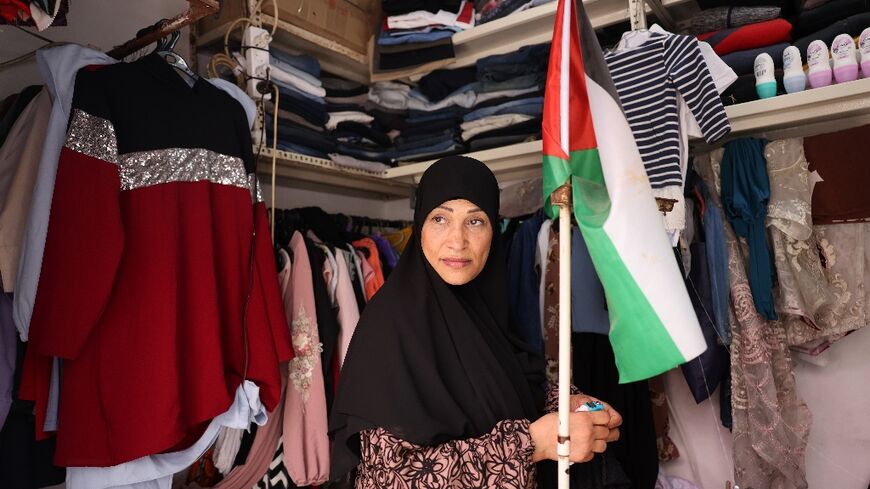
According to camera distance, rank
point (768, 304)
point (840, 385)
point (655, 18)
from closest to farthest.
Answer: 1. point (768, 304)
2. point (840, 385)
3. point (655, 18)

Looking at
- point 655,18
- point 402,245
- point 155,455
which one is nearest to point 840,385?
point 655,18

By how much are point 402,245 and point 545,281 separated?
81 centimetres

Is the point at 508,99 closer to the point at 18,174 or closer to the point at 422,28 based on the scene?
the point at 422,28

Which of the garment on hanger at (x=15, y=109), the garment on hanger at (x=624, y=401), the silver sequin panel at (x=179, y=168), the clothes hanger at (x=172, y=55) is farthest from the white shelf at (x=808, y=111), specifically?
the garment on hanger at (x=15, y=109)

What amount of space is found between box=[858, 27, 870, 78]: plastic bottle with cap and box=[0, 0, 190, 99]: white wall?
2.27 meters

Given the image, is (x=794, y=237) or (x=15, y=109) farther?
(x=794, y=237)

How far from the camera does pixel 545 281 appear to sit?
1.79 m

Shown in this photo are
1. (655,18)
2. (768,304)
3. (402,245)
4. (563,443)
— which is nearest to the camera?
(563,443)

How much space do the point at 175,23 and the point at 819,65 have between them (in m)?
1.84

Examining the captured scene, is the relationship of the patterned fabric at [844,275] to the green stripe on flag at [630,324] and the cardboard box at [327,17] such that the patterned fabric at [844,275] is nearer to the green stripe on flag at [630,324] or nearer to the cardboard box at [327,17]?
the green stripe on flag at [630,324]

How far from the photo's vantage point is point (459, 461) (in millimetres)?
905

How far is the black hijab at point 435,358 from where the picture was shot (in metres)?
0.98

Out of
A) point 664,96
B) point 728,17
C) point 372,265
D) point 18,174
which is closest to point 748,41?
point 728,17

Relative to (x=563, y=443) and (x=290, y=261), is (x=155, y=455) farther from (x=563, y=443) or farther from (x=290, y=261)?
(x=563, y=443)
